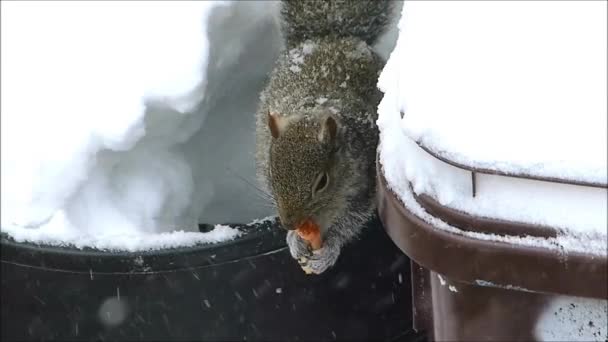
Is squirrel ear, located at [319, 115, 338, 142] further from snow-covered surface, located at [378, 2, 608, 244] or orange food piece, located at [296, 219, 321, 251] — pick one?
snow-covered surface, located at [378, 2, 608, 244]

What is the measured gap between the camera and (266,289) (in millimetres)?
1389

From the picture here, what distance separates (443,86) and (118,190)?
0.82m

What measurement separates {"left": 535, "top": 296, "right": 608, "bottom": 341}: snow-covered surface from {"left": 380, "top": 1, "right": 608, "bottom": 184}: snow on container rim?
14 cm

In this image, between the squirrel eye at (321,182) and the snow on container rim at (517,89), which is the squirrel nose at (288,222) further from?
the snow on container rim at (517,89)

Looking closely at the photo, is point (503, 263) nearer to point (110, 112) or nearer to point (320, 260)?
point (320, 260)

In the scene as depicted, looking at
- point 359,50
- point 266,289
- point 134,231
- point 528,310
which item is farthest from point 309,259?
point 528,310

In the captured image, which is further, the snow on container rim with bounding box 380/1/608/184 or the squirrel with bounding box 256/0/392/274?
the squirrel with bounding box 256/0/392/274

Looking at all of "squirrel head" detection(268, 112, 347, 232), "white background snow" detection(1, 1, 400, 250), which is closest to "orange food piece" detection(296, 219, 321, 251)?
"squirrel head" detection(268, 112, 347, 232)

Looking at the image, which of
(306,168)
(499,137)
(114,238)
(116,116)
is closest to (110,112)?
(116,116)

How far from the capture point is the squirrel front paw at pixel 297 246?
4.40ft

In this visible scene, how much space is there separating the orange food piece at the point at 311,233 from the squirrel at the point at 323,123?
0.03ft

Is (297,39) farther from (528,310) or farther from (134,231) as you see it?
(528,310)

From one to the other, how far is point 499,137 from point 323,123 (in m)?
0.62

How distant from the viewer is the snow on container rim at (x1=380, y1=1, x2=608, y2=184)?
0.68 metres
